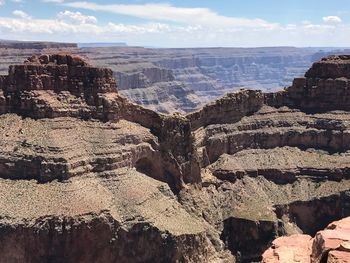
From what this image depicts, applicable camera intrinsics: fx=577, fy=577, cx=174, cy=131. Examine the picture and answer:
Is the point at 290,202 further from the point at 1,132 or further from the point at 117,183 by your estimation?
the point at 1,132

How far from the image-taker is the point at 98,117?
3113 inches

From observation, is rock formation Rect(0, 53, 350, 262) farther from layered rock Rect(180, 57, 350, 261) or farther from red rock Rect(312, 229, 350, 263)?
red rock Rect(312, 229, 350, 263)

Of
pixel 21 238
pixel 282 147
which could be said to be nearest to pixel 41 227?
pixel 21 238

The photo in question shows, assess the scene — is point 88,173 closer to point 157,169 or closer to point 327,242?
point 157,169

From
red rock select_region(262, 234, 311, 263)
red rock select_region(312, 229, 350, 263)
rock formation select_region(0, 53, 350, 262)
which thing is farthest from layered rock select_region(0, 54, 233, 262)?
red rock select_region(312, 229, 350, 263)

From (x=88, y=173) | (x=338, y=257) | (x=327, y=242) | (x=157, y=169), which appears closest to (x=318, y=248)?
(x=327, y=242)

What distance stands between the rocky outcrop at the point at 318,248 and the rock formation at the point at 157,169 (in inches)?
1264

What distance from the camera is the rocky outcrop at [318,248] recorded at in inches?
1230

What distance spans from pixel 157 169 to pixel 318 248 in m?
50.2

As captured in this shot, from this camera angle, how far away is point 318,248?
112 ft

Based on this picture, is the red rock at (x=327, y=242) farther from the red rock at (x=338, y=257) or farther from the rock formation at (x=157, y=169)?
the rock formation at (x=157, y=169)

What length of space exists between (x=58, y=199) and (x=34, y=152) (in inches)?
308

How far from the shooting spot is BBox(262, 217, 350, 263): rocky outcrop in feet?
103

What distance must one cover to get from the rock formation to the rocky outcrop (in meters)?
32.1
